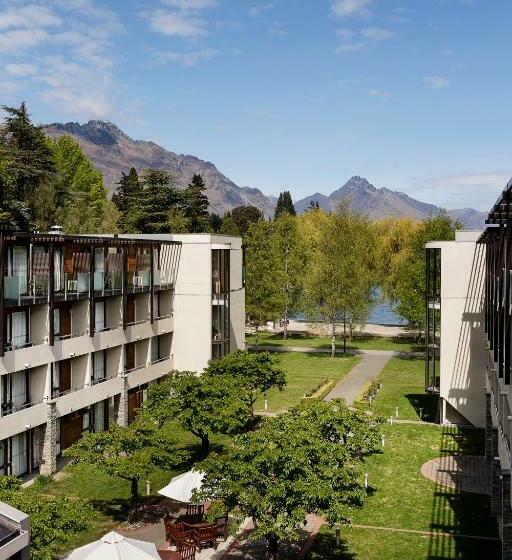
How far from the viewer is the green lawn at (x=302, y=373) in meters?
37.6

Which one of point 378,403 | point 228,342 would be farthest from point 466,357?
point 228,342

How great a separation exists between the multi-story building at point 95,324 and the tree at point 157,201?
34.2 m

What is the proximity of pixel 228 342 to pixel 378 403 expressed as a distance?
9138mm

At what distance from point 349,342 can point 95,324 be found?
112 ft

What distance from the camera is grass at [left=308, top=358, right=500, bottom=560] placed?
1897cm

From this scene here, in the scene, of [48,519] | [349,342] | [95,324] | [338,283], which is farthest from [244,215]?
[48,519]

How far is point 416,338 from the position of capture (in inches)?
2474

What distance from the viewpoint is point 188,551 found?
18672 millimetres

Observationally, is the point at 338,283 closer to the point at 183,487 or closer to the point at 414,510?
the point at 414,510

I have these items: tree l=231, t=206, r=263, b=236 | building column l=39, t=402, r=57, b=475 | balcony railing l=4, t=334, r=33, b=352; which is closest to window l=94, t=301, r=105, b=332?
balcony railing l=4, t=334, r=33, b=352

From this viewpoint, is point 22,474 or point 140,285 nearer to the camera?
point 22,474

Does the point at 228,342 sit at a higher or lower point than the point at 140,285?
lower

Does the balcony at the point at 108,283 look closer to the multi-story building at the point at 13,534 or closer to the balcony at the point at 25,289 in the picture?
the balcony at the point at 25,289

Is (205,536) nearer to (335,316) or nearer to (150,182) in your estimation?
(335,316)
